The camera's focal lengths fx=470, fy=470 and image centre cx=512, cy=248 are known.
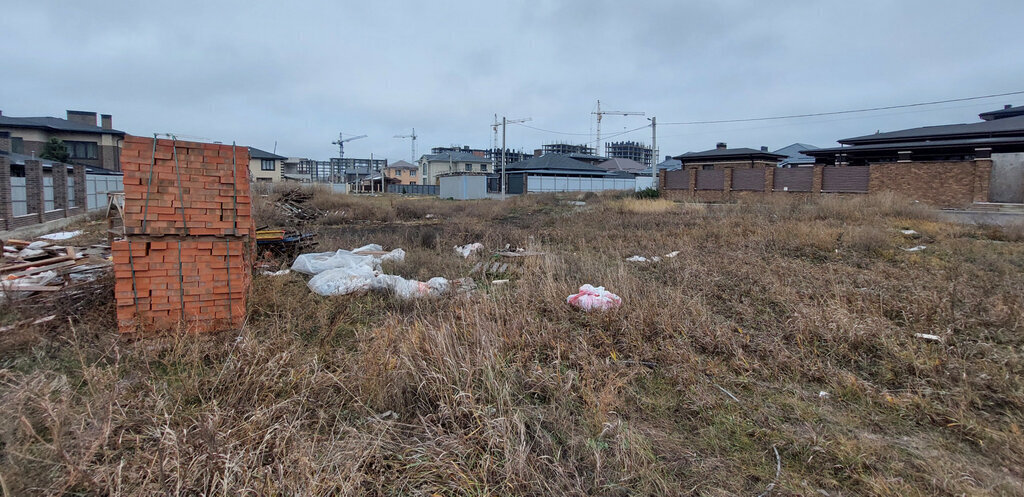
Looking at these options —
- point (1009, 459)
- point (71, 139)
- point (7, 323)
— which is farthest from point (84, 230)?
point (71, 139)

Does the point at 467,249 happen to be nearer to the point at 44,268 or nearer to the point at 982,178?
the point at 44,268

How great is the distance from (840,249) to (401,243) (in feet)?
27.9

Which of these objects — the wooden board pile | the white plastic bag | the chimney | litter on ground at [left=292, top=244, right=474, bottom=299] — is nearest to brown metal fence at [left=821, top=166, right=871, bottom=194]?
litter on ground at [left=292, top=244, right=474, bottom=299]

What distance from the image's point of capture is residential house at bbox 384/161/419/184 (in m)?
74.1

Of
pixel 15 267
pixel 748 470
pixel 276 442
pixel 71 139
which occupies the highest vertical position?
pixel 71 139

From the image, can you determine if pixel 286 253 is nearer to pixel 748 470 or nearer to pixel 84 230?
pixel 748 470

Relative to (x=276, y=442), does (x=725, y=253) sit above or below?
above

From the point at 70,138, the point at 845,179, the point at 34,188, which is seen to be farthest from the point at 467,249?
the point at 70,138

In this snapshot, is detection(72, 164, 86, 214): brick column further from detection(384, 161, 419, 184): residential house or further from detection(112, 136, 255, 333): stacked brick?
detection(384, 161, 419, 184): residential house

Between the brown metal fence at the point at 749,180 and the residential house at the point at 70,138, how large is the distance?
38.8 meters

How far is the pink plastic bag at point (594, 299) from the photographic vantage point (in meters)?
5.00

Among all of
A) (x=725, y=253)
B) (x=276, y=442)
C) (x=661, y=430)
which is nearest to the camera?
(x=276, y=442)

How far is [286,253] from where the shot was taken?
8.81m

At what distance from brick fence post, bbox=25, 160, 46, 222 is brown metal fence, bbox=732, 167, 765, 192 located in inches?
1137
